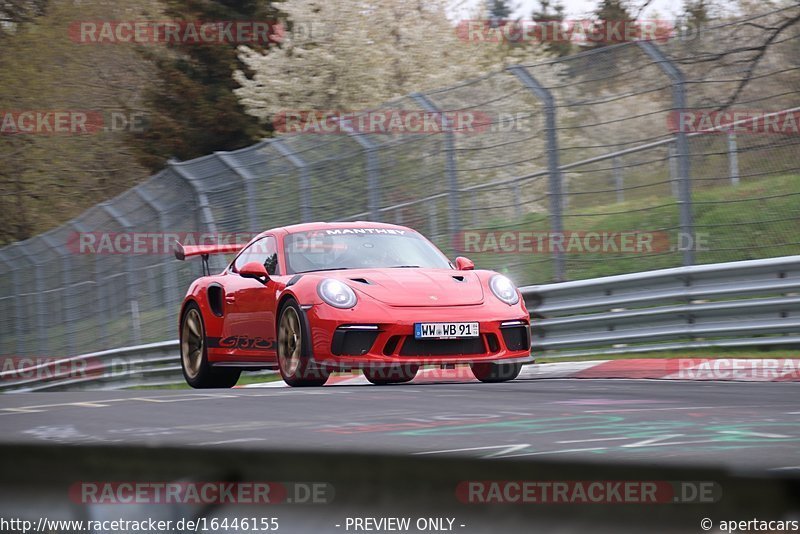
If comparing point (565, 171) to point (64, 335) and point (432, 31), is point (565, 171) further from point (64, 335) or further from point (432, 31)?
point (432, 31)


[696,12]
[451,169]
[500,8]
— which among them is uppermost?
[500,8]

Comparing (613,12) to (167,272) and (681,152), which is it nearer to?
(681,152)

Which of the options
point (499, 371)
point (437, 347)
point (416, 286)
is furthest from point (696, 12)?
point (437, 347)

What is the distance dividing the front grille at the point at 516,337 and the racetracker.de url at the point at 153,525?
21.9 feet

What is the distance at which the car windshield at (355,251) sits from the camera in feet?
30.0

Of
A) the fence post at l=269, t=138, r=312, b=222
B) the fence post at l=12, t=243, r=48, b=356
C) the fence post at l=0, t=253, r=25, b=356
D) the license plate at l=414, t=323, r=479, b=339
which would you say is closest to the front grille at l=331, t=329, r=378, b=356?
the license plate at l=414, t=323, r=479, b=339

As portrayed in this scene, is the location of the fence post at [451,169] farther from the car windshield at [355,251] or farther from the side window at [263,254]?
the side window at [263,254]

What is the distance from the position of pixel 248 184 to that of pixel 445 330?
22.8 ft

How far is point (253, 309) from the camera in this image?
9.21m

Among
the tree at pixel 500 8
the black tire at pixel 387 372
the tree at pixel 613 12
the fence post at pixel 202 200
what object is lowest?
the black tire at pixel 387 372

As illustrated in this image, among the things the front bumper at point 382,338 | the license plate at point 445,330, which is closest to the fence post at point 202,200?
the front bumper at point 382,338

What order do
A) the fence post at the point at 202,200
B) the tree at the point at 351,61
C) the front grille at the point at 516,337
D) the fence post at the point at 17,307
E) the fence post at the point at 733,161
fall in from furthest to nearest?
the tree at the point at 351,61 → the fence post at the point at 17,307 → the fence post at the point at 202,200 → the fence post at the point at 733,161 → the front grille at the point at 516,337

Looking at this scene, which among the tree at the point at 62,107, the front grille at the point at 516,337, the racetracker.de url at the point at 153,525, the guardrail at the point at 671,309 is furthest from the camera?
the tree at the point at 62,107

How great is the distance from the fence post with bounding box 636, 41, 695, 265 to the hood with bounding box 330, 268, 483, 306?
2062mm
